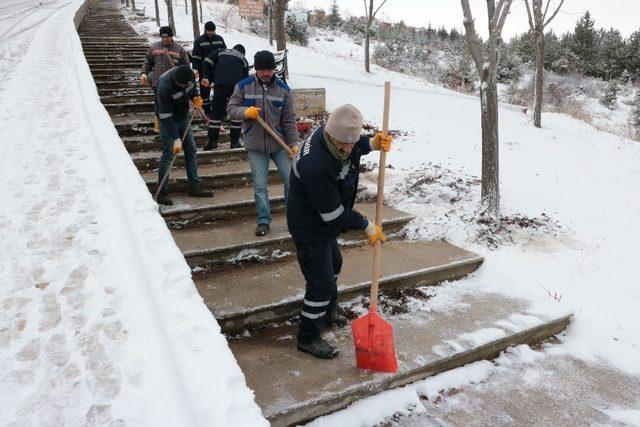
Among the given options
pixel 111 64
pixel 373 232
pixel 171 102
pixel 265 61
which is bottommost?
pixel 373 232

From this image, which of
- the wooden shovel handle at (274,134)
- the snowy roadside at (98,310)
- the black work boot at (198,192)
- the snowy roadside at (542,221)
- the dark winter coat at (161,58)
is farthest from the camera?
the dark winter coat at (161,58)

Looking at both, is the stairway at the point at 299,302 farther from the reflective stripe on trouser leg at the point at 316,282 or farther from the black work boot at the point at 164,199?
the reflective stripe on trouser leg at the point at 316,282

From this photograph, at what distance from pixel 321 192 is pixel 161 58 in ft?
16.7

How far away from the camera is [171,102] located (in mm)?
4844

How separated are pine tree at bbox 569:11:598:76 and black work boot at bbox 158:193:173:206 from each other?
3160cm

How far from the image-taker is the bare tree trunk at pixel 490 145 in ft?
15.9

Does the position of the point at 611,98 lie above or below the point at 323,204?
below

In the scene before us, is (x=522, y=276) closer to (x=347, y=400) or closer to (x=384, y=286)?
(x=384, y=286)

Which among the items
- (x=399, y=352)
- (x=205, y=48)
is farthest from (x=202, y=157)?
(x=399, y=352)

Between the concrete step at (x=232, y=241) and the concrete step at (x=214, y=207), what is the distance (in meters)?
0.12

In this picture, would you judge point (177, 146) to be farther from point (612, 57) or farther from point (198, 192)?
point (612, 57)

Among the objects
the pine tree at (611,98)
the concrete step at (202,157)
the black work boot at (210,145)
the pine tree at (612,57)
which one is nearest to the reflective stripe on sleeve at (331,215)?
the concrete step at (202,157)

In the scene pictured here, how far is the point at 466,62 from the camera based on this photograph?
83.4ft

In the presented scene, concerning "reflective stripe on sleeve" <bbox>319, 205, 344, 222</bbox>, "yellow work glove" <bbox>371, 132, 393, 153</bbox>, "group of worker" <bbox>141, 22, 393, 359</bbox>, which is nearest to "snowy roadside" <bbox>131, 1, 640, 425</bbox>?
"group of worker" <bbox>141, 22, 393, 359</bbox>
